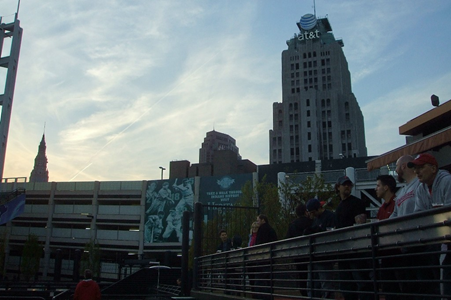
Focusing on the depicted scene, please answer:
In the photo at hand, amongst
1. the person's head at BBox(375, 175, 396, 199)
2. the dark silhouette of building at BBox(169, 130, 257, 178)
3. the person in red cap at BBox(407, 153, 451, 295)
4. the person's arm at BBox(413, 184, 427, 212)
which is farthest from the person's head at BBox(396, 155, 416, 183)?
the dark silhouette of building at BBox(169, 130, 257, 178)

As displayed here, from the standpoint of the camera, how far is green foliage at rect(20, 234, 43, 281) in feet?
169

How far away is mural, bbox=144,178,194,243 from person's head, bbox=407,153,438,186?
2137 inches

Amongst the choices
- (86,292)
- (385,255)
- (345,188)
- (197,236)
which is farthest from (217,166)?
(385,255)

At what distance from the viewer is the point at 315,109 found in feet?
346

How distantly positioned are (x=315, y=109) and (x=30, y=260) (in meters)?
73.5

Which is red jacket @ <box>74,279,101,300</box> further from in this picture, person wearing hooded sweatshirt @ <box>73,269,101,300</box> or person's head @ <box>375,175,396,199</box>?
person's head @ <box>375,175,396,199</box>

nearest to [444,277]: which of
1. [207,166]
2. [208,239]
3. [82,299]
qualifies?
[208,239]

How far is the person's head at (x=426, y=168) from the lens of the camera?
387 cm

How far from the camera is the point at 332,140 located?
343 ft

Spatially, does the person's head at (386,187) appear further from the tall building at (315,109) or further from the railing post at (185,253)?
the tall building at (315,109)

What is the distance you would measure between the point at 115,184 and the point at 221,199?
17.7m

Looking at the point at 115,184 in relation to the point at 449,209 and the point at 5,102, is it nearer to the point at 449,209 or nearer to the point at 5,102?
the point at 5,102

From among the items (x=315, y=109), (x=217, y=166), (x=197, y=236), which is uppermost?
(x=315, y=109)

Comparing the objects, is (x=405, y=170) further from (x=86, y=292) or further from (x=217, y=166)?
(x=217, y=166)
